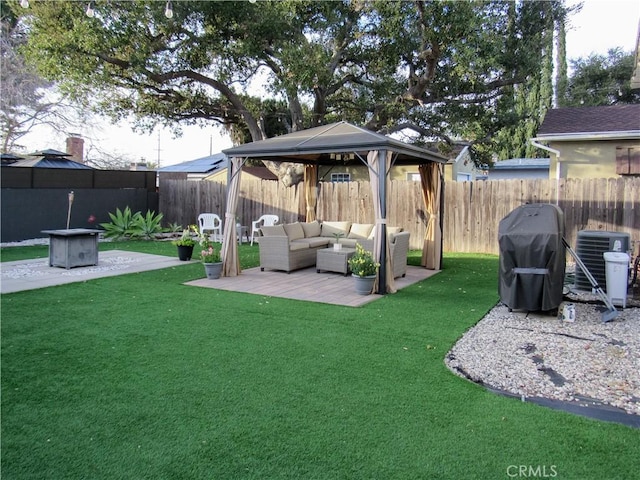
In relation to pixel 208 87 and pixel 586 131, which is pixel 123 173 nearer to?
pixel 208 87

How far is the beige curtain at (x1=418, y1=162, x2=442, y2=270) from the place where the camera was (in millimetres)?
9227

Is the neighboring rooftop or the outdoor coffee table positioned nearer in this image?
the outdoor coffee table

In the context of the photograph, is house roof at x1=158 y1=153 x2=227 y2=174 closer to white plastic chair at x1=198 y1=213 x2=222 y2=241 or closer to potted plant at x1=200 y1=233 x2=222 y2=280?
white plastic chair at x1=198 y1=213 x2=222 y2=241

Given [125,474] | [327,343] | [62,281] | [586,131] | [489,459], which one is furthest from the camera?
[586,131]

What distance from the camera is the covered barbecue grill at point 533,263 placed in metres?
5.59

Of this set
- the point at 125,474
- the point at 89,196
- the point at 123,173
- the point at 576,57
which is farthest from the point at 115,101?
the point at 576,57

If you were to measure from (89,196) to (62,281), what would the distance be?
7075mm

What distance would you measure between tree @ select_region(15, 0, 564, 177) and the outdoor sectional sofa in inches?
195

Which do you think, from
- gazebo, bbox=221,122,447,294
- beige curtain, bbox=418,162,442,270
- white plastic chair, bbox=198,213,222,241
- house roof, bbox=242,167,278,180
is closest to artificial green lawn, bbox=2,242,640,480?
gazebo, bbox=221,122,447,294

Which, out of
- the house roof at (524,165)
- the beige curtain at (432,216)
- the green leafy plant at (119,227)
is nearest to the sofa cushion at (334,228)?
the beige curtain at (432,216)

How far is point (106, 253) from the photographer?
34.6 feet

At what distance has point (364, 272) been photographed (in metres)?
6.80

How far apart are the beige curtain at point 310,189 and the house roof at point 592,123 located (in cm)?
545

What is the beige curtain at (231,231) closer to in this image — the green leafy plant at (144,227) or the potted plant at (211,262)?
the potted plant at (211,262)
